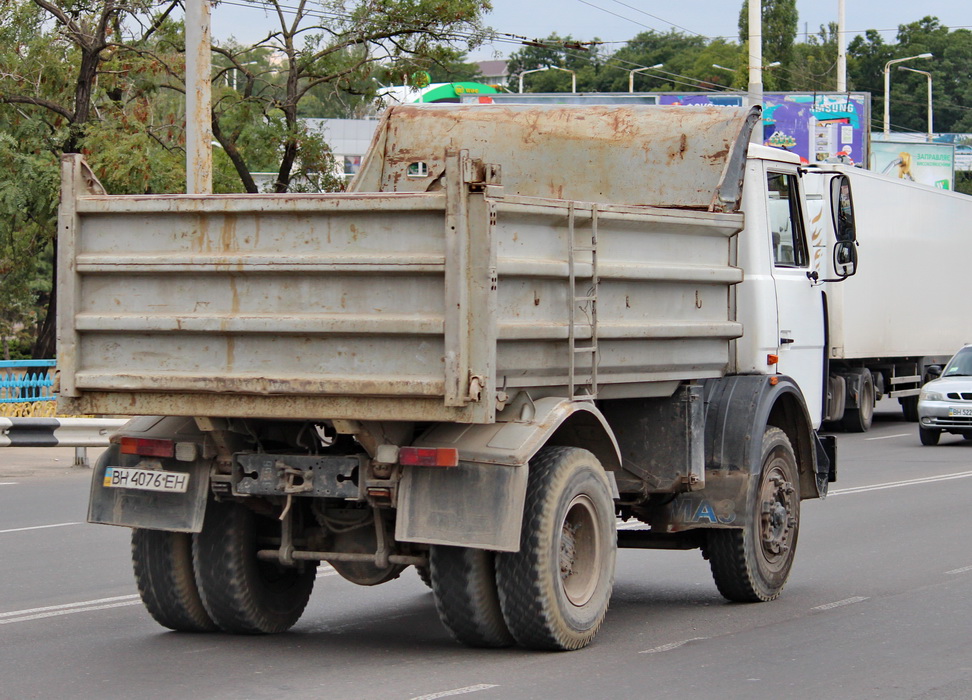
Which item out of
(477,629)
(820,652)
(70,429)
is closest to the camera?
(477,629)

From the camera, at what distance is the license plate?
6.85 meters

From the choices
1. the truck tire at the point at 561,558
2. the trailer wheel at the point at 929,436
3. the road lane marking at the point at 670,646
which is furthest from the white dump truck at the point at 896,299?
the truck tire at the point at 561,558

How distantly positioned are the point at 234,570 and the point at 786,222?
4163mm

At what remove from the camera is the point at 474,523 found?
249 inches

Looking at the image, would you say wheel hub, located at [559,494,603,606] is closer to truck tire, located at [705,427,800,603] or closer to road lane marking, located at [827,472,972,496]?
truck tire, located at [705,427,800,603]

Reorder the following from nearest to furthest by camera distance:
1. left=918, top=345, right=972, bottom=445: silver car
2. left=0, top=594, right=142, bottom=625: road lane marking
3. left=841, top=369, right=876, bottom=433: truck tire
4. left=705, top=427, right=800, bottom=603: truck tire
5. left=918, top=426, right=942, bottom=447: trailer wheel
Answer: left=0, top=594, right=142, bottom=625: road lane marking
left=705, top=427, right=800, bottom=603: truck tire
left=918, top=345, right=972, bottom=445: silver car
left=918, top=426, right=942, bottom=447: trailer wheel
left=841, top=369, right=876, bottom=433: truck tire

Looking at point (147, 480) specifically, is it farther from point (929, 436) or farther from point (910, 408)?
point (910, 408)

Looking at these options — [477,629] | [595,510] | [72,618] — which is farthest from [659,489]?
[72,618]

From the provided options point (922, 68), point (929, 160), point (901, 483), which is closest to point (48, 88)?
point (901, 483)

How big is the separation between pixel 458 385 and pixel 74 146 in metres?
20.1

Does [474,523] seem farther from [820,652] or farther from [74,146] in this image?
[74,146]

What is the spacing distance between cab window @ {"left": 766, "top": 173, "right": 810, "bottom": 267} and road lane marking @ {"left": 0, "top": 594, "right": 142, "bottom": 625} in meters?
4.35

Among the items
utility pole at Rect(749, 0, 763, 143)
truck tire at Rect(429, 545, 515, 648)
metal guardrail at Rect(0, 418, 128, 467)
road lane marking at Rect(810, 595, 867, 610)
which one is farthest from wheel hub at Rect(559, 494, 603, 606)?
utility pole at Rect(749, 0, 763, 143)

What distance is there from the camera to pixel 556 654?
6887 millimetres
